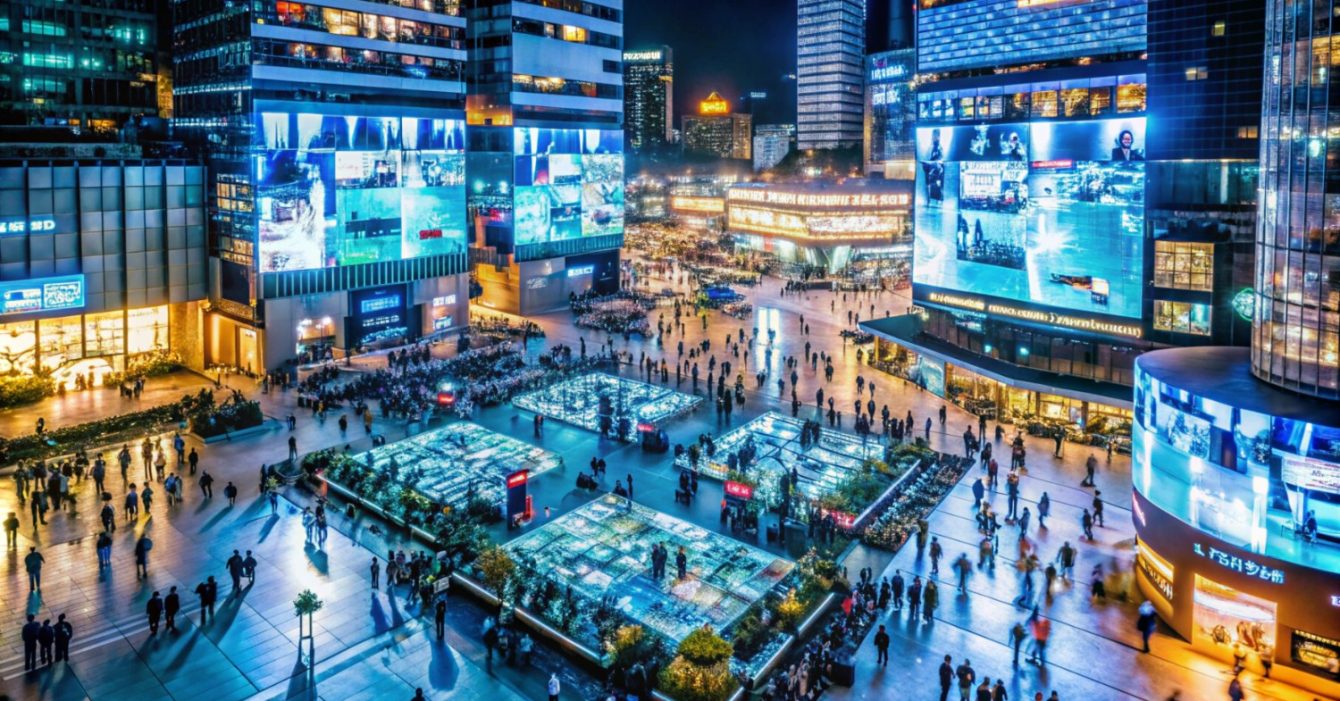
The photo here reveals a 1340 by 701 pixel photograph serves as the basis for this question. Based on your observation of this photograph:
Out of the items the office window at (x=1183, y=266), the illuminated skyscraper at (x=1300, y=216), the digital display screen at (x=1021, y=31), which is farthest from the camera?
the digital display screen at (x=1021, y=31)

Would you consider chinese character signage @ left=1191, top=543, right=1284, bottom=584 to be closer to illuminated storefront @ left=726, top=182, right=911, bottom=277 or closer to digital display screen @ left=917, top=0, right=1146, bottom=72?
digital display screen @ left=917, top=0, right=1146, bottom=72

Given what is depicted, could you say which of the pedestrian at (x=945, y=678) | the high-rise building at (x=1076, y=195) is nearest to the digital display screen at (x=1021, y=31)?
the high-rise building at (x=1076, y=195)

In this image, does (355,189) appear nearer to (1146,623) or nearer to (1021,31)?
(1021,31)

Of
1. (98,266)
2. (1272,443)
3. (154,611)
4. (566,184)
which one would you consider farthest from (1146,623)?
(566,184)

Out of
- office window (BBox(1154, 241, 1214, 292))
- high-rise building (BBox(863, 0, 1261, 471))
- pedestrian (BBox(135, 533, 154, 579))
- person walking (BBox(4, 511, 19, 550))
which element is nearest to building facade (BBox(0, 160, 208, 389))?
person walking (BBox(4, 511, 19, 550))

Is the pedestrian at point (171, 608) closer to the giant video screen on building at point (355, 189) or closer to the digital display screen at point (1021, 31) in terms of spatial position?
the giant video screen on building at point (355, 189)
